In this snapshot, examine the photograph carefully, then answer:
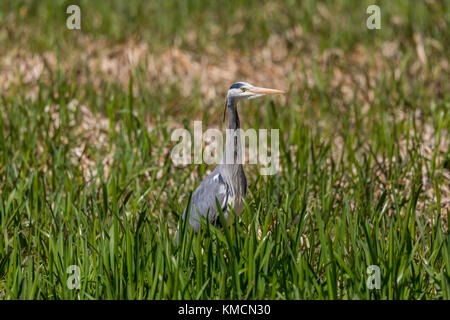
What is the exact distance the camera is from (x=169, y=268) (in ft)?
11.0

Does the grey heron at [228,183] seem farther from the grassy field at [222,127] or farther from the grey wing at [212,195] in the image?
the grassy field at [222,127]

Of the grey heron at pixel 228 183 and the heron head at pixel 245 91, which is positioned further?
the grey heron at pixel 228 183

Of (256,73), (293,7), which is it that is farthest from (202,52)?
(293,7)

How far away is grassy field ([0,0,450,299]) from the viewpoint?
3461 mm

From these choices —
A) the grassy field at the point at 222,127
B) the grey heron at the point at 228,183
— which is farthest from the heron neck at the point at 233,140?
the grassy field at the point at 222,127

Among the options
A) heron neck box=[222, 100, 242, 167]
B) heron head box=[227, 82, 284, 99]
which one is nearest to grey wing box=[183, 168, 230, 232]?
heron neck box=[222, 100, 242, 167]

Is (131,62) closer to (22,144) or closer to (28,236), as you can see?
(22,144)

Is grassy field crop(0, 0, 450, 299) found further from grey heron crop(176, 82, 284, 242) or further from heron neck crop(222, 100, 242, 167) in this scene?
heron neck crop(222, 100, 242, 167)

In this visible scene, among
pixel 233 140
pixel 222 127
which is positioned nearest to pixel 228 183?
pixel 233 140

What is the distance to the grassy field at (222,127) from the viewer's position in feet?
11.4

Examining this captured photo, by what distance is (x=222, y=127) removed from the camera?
17.5ft

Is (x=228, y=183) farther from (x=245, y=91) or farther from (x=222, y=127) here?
(x=222, y=127)

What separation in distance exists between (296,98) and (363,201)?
83.4 inches
